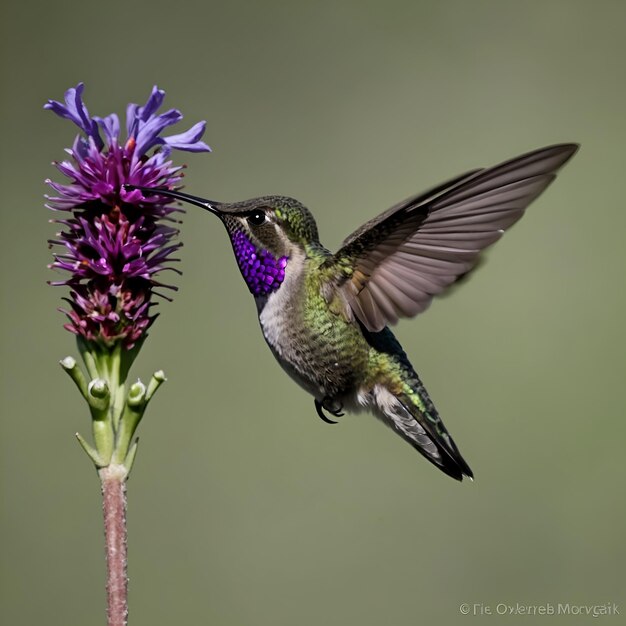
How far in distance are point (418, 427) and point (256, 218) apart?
1.07 metres

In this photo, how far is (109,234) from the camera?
3.01 metres

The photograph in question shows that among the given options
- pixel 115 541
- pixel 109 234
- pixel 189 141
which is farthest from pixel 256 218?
pixel 115 541

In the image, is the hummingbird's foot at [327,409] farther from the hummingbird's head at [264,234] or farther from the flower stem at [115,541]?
the flower stem at [115,541]

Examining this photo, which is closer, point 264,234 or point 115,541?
point 115,541

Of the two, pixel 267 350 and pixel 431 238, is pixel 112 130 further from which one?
pixel 267 350

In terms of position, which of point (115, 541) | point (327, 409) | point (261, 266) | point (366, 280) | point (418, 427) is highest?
point (261, 266)

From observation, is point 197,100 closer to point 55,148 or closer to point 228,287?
point 55,148

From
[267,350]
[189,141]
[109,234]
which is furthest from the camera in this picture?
[267,350]

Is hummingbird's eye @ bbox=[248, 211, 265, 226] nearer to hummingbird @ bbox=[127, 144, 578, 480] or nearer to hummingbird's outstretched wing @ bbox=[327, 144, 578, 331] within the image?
hummingbird @ bbox=[127, 144, 578, 480]

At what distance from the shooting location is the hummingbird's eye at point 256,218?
12.1ft

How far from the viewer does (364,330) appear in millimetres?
3965

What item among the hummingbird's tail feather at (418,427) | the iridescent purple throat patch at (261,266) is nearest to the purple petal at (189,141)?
the iridescent purple throat patch at (261,266)

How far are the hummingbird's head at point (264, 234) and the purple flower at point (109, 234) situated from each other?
1.75 feet

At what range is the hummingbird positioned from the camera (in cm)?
341
